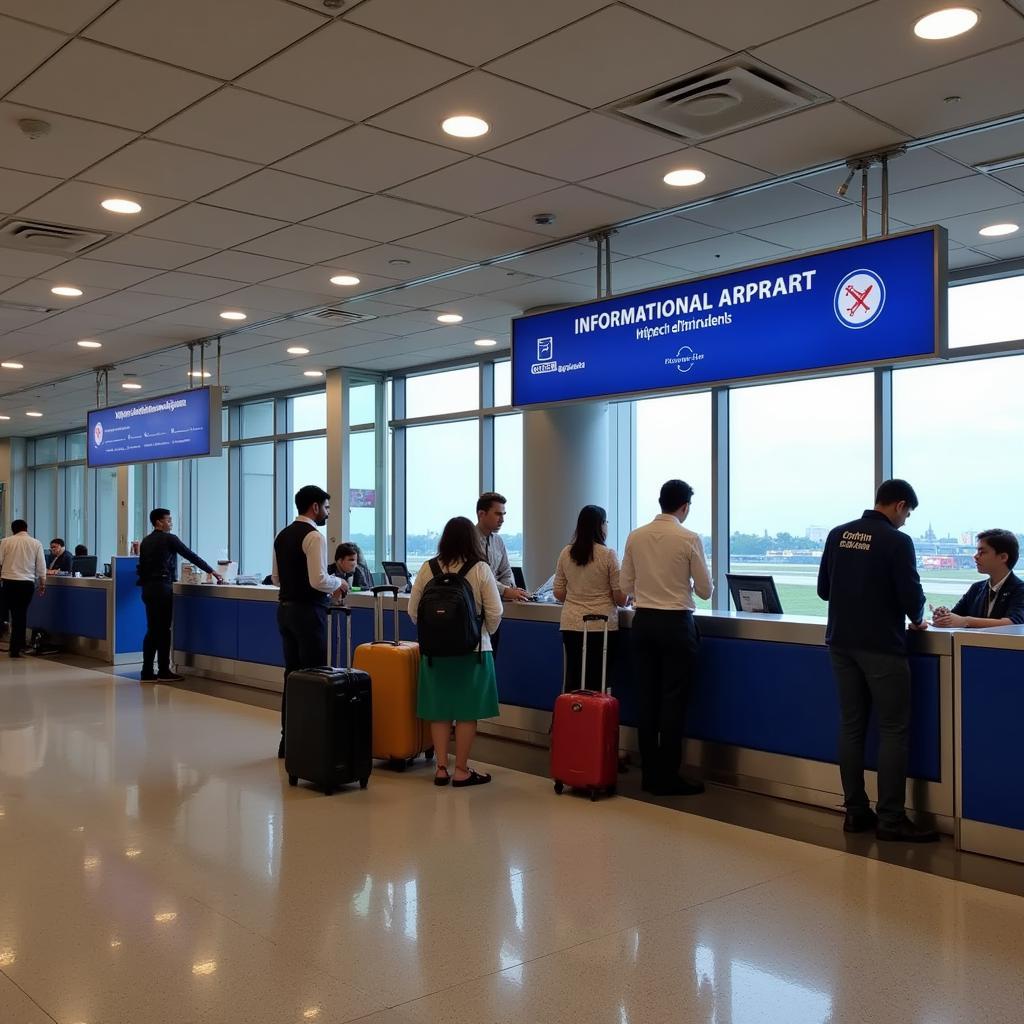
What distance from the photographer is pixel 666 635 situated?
5.00 meters

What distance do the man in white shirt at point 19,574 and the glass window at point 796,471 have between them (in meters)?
7.26

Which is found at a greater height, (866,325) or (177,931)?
(866,325)

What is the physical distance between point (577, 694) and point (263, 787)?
1645 millimetres

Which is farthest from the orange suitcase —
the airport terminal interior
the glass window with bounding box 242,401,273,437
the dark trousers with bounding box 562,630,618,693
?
the glass window with bounding box 242,401,273,437

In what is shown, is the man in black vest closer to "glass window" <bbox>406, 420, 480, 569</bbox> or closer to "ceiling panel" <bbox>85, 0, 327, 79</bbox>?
"ceiling panel" <bbox>85, 0, 327, 79</bbox>

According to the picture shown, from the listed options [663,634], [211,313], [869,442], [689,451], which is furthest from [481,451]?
[663,634]

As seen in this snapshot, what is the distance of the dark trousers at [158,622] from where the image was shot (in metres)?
9.06

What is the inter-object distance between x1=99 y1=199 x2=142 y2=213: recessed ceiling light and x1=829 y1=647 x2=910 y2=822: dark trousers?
4319 millimetres

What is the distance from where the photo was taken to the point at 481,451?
1105 centimetres

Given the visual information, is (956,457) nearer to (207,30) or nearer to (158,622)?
(207,30)

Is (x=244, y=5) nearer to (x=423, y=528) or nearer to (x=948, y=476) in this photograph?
(x=948, y=476)

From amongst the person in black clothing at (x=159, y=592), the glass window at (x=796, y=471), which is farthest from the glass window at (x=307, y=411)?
the glass window at (x=796, y=471)

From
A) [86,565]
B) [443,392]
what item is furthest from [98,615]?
[443,392]

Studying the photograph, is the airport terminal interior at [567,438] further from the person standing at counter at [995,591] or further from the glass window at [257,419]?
the glass window at [257,419]
